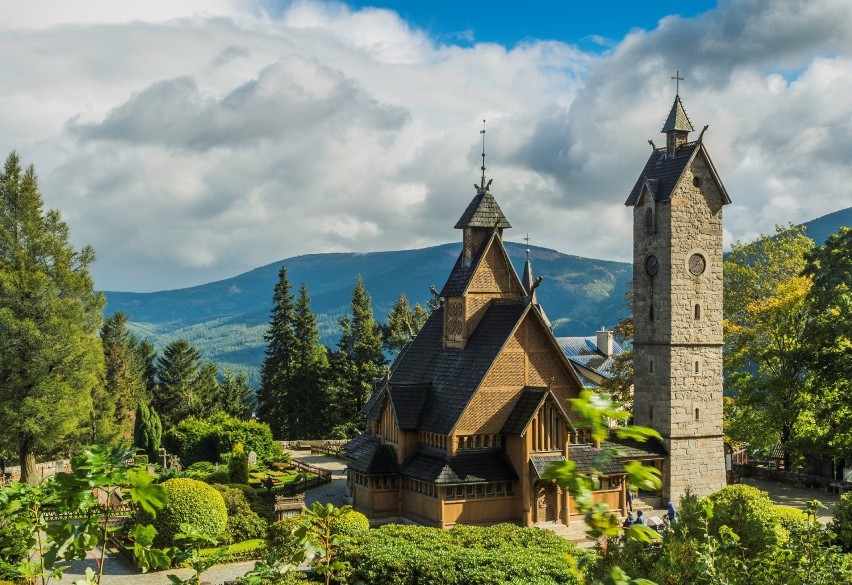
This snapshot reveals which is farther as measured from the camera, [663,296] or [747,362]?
[747,362]

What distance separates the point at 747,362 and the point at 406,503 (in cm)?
1977

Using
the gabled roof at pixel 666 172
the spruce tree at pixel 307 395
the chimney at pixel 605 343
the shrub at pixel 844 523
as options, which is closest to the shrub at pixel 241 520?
the shrub at pixel 844 523

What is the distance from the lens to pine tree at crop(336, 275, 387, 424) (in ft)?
188

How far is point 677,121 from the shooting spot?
3500cm

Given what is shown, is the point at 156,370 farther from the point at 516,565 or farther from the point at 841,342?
the point at 516,565

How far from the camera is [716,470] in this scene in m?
34.8

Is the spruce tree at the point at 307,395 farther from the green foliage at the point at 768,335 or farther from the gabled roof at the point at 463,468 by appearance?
the gabled roof at the point at 463,468

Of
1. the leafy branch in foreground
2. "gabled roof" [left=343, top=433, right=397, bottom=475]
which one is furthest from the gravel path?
the leafy branch in foreground

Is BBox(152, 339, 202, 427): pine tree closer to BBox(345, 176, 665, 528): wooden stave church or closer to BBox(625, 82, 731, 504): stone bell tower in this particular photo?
BBox(345, 176, 665, 528): wooden stave church

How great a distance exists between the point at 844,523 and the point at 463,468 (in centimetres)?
1163

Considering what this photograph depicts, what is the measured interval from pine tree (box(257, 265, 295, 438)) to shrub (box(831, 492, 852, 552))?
136 feet

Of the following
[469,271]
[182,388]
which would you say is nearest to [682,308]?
Answer: [469,271]

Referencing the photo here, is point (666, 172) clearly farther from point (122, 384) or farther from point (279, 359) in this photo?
point (122, 384)

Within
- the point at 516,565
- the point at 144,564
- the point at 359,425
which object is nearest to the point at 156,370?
the point at 359,425
